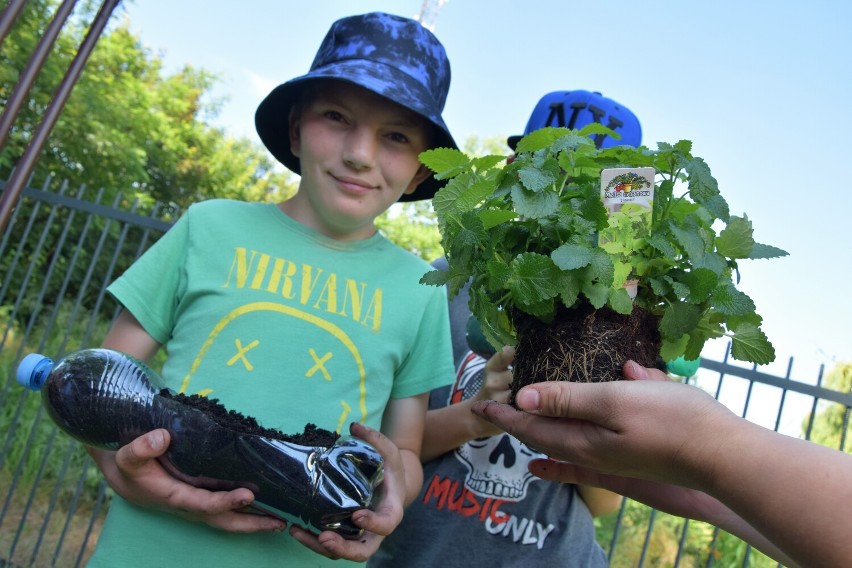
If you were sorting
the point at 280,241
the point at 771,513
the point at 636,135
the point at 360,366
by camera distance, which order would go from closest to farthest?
1. the point at 771,513
2. the point at 360,366
3. the point at 280,241
4. the point at 636,135

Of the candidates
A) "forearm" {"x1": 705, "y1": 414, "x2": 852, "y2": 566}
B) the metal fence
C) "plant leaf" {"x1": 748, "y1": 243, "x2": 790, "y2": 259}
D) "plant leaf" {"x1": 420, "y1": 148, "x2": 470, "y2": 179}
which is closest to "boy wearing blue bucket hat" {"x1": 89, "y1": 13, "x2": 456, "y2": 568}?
"plant leaf" {"x1": 420, "y1": 148, "x2": 470, "y2": 179}

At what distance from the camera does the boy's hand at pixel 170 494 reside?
49.6 inches

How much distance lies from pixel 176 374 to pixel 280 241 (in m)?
0.49

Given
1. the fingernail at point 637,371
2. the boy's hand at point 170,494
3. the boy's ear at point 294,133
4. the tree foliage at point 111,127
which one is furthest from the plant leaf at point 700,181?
the tree foliage at point 111,127

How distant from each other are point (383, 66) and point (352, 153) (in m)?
0.32

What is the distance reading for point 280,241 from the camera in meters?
1.84

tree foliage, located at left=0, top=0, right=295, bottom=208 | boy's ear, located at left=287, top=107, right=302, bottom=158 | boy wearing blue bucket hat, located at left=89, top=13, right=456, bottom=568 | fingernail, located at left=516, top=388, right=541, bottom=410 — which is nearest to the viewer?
fingernail, located at left=516, top=388, right=541, bottom=410

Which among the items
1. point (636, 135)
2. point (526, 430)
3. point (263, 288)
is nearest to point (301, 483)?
point (526, 430)

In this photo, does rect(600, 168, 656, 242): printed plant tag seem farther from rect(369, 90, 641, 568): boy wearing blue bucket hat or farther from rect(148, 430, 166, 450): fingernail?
rect(148, 430, 166, 450): fingernail

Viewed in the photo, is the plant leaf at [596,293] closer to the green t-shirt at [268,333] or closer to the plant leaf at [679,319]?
the plant leaf at [679,319]

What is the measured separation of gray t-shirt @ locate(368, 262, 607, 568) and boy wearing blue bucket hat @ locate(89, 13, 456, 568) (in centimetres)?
26

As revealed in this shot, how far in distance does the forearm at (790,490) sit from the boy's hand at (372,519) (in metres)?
0.70

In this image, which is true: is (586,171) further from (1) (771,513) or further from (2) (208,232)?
(2) (208,232)

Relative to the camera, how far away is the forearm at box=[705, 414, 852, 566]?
2.90ft
